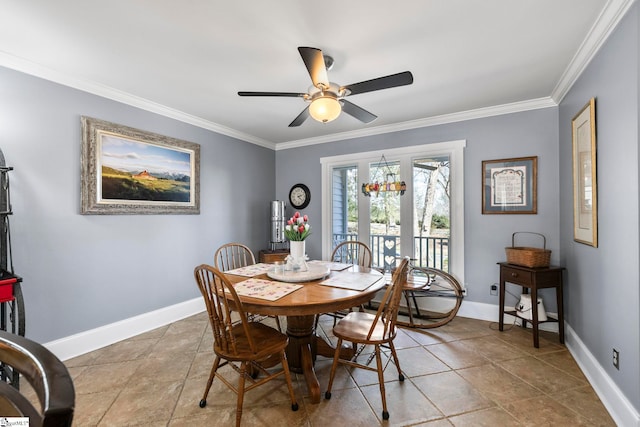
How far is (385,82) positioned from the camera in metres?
1.91

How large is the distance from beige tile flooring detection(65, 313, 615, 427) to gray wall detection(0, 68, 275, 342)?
0.48 m

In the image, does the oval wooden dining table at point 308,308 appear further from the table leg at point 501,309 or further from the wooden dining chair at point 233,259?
the table leg at point 501,309

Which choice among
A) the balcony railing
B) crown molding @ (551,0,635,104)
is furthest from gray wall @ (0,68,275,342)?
crown molding @ (551,0,635,104)

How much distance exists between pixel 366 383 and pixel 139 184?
114 inches

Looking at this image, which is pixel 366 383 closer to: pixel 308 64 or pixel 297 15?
pixel 308 64

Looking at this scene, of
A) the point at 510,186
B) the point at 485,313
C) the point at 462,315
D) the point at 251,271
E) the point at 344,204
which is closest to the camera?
the point at 251,271

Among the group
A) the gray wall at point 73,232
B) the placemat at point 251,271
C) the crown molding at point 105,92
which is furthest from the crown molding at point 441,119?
the placemat at point 251,271

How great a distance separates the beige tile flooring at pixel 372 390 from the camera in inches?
70.3

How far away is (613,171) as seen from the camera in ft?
6.00

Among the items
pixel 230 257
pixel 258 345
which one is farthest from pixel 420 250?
pixel 258 345

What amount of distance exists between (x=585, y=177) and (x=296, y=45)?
2456mm

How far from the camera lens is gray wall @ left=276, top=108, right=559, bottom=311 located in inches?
121

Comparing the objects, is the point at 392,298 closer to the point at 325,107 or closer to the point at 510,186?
the point at 325,107

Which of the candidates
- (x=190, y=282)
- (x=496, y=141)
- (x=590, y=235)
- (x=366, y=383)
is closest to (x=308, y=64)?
(x=366, y=383)
